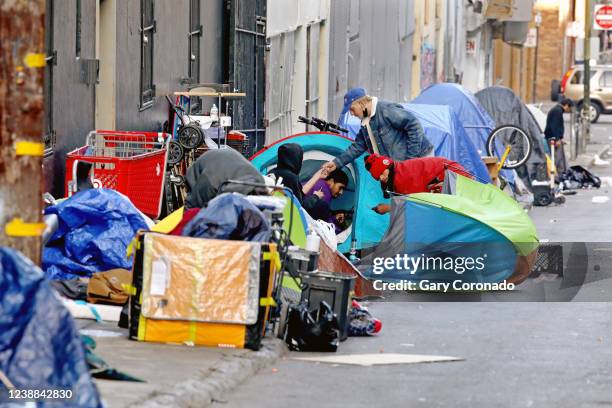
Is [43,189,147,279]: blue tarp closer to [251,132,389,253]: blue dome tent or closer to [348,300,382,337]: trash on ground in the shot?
[348,300,382,337]: trash on ground

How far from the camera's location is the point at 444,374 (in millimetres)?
9211

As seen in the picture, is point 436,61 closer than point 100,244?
No

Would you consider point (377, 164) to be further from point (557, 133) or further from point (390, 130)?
point (557, 133)

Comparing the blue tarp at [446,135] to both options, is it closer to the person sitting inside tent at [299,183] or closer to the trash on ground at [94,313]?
the person sitting inside tent at [299,183]

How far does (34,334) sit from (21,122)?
116 cm

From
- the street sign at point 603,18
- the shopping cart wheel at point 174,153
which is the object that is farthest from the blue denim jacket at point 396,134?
the street sign at point 603,18

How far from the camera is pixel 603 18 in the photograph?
40.6 m

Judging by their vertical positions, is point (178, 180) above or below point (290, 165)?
below

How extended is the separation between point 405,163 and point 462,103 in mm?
9560

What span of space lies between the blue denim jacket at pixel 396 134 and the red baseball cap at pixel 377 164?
120 cm

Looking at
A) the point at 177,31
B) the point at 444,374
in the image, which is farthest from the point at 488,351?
the point at 177,31

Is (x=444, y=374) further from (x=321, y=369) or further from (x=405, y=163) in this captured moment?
(x=405, y=163)

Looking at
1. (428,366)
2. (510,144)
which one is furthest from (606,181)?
(428,366)
